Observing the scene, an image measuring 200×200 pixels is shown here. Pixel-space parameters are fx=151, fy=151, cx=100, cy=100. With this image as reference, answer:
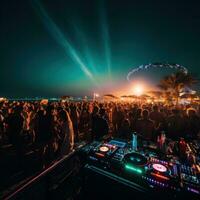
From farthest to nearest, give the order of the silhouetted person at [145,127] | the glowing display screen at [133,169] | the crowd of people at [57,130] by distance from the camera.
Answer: the silhouetted person at [145,127]
the crowd of people at [57,130]
the glowing display screen at [133,169]

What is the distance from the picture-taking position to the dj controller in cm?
151

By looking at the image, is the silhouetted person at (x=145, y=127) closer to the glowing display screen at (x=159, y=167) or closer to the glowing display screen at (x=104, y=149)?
the glowing display screen at (x=104, y=149)

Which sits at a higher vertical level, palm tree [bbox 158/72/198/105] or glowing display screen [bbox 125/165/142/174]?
palm tree [bbox 158/72/198/105]

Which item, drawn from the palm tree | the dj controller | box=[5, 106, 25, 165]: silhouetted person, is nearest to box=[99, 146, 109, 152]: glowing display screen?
the dj controller

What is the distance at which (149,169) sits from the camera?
175 centimetres

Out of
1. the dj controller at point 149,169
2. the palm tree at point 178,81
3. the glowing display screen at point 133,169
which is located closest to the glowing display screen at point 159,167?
the dj controller at point 149,169

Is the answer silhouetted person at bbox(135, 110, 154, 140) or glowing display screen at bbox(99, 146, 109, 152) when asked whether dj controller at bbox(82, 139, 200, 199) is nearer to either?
glowing display screen at bbox(99, 146, 109, 152)

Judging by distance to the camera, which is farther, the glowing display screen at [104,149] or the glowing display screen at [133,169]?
the glowing display screen at [104,149]

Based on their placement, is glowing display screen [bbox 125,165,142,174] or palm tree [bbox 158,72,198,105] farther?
palm tree [bbox 158,72,198,105]

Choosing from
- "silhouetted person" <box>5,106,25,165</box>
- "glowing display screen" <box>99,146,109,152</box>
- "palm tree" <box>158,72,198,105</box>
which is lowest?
"silhouetted person" <box>5,106,25,165</box>

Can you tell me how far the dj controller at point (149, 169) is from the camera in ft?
4.96

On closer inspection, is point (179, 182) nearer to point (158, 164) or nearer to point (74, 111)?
point (158, 164)

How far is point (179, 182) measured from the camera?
1533 mm

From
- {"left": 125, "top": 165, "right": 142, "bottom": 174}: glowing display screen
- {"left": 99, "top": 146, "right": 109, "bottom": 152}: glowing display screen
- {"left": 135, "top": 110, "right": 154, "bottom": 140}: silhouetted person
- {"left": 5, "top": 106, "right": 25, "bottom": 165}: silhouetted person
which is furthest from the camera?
{"left": 5, "top": 106, "right": 25, "bottom": 165}: silhouetted person
